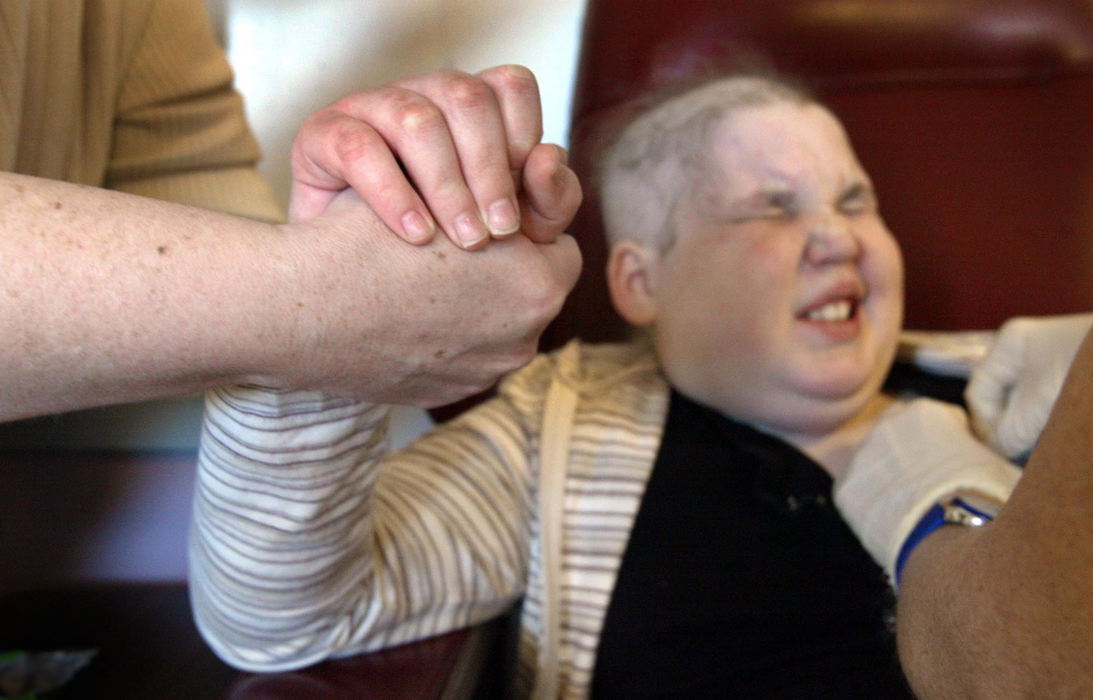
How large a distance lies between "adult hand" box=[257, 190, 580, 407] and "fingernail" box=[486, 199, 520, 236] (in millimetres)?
15

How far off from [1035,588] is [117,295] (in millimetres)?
440

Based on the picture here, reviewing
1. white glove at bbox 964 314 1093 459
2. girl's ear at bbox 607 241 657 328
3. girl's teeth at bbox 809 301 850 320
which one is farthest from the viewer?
girl's ear at bbox 607 241 657 328

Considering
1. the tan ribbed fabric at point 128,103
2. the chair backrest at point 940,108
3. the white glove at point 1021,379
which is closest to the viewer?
the tan ribbed fabric at point 128,103

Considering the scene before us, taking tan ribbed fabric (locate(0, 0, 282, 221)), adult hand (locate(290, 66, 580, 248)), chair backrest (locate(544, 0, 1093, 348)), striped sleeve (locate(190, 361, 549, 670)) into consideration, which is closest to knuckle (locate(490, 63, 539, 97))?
adult hand (locate(290, 66, 580, 248))

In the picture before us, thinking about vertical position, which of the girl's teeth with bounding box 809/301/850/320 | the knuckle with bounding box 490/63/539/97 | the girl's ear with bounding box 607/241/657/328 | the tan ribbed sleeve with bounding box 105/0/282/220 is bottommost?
the girl's ear with bounding box 607/241/657/328

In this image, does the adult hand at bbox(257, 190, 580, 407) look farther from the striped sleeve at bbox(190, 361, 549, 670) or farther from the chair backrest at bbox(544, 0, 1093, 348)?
the chair backrest at bbox(544, 0, 1093, 348)

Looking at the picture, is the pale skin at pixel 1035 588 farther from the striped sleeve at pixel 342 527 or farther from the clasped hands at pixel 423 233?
the striped sleeve at pixel 342 527

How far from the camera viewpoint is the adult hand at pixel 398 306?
17.3 inches

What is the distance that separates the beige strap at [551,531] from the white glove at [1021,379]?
42 centimetres

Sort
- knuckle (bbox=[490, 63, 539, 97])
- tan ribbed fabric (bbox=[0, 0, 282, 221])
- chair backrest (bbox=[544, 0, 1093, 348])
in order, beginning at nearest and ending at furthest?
knuckle (bbox=[490, 63, 539, 97]) → tan ribbed fabric (bbox=[0, 0, 282, 221]) → chair backrest (bbox=[544, 0, 1093, 348])

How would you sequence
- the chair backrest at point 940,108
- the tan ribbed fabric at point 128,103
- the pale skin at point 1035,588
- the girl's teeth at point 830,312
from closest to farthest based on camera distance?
the pale skin at point 1035,588, the tan ribbed fabric at point 128,103, the girl's teeth at point 830,312, the chair backrest at point 940,108

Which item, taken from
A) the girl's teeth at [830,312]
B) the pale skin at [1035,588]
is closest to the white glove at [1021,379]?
the girl's teeth at [830,312]

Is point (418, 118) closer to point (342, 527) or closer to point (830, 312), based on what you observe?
point (342, 527)

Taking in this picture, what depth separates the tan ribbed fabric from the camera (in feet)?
2.24
